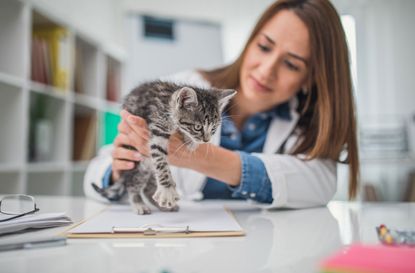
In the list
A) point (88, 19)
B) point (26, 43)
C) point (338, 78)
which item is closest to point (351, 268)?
point (338, 78)

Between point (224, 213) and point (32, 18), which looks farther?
point (32, 18)

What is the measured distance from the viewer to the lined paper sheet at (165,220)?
776 mm

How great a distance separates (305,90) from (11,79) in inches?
61.0

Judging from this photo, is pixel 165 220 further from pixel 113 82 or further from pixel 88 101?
pixel 113 82

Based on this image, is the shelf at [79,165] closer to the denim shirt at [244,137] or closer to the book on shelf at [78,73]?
the book on shelf at [78,73]

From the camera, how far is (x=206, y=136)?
899 mm

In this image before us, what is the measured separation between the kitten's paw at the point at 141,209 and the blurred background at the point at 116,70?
4.16 feet

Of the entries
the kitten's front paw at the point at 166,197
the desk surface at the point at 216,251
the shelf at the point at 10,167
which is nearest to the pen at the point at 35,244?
the desk surface at the point at 216,251

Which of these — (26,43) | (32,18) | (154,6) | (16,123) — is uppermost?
(154,6)

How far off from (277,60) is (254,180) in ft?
1.49

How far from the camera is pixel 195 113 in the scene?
35.2 inches

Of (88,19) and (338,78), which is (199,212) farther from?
(88,19)

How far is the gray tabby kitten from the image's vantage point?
875mm

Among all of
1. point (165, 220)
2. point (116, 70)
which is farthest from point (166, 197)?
point (116, 70)
